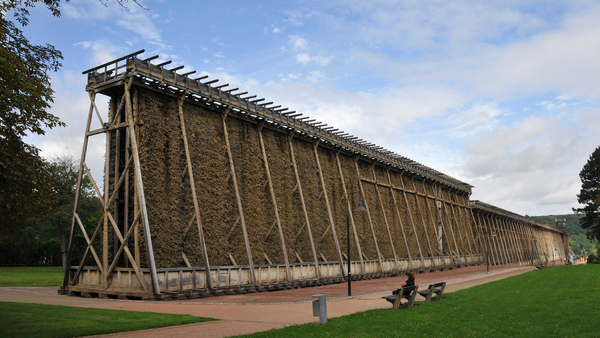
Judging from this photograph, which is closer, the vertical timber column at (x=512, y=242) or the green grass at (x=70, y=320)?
the green grass at (x=70, y=320)

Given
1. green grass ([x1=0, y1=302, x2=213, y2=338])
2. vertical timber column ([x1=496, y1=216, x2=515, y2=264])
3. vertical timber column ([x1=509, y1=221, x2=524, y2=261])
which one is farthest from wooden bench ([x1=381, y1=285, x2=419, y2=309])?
vertical timber column ([x1=509, y1=221, x2=524, y2=261])

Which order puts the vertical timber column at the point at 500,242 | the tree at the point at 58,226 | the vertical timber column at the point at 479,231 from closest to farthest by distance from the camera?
1. the tree at the point at 58,226
2. the vertical timber column at the point at 479,231
3. the vertical timber column at the point at 500,242

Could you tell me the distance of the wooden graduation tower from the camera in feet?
66.4

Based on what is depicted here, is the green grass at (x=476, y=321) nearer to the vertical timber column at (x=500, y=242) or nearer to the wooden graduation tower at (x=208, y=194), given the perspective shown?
the wooden graduation tower at (x=208, y=194)

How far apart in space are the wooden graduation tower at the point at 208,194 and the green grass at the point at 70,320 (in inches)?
197

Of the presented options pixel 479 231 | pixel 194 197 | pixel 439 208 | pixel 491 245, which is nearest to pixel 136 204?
pixel 194 197

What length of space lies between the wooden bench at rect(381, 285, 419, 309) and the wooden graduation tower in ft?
18.3

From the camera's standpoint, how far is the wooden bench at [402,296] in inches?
538

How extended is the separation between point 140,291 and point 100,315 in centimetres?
576

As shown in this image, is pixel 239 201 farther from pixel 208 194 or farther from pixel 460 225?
pixel 460 225

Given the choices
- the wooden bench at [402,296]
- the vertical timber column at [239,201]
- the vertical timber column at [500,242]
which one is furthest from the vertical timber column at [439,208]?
the wooden bench at [402,296]

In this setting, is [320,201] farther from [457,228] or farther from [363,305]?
[457,228]

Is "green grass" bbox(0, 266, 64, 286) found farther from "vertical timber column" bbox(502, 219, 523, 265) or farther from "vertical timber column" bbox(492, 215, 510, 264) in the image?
"vertical timber column" bbox(502, 219, 523, 265)

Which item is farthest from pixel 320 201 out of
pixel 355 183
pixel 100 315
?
pixel 100 315
